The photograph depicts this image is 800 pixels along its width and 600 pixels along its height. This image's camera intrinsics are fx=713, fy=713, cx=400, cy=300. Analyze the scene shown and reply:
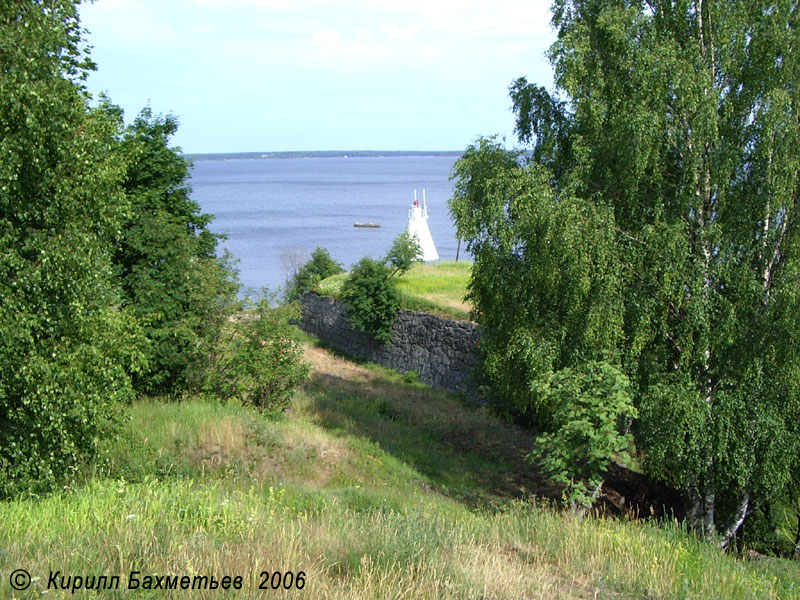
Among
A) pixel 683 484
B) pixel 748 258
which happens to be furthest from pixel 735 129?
pixel 683 484

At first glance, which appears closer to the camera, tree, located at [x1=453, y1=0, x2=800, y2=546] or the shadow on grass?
tree, located at [x1=453, y1=0, x2=800, y2=546]

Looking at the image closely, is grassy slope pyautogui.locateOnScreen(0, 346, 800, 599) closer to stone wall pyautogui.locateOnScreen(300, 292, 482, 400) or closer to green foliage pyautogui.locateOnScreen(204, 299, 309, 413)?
green foliage pyautogui.locateOnScreen(204, 299, 309, 413)

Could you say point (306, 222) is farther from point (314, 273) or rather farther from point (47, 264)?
point (47, 264)

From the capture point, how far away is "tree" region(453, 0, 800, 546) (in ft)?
36.4

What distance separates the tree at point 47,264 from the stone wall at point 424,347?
14.7m

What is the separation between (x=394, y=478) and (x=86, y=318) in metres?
6.16

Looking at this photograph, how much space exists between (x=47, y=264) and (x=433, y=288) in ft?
71.1

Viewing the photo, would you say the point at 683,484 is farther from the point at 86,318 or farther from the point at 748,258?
the point at 86,318

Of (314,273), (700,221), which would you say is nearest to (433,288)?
(314,273)

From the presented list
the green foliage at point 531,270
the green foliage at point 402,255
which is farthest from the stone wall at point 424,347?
the green foliage at point 531,270

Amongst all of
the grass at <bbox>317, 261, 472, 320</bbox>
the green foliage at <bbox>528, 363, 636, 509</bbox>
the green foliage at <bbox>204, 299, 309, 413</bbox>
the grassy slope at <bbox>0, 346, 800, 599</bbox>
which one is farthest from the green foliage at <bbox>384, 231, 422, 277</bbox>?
the green foliage at <bbox>528, 363, 636, 509</bbox>

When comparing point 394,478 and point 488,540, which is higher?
point 488,540

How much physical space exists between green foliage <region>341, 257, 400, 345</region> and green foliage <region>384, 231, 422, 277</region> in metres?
1.88

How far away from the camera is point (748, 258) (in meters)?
11.5
